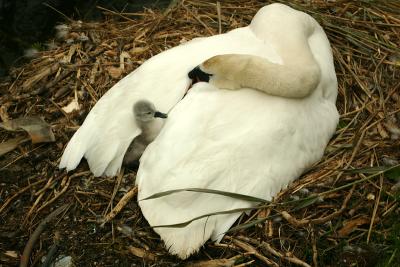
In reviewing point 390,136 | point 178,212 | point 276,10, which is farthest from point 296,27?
point 178,212

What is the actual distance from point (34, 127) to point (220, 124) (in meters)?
1.70

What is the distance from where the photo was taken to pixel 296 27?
504 cm

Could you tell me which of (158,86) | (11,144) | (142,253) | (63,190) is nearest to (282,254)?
(142,253)

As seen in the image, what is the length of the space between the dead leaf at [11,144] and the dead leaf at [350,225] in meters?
2.58

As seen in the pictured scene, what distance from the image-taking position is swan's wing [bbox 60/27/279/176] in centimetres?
465

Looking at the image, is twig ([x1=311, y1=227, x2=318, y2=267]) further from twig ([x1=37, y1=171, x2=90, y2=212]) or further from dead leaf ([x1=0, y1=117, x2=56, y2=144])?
dead leaf ([x1=0, y1=117, x2=56, y2=144])

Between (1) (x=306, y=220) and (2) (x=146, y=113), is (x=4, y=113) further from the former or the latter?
(1) (x=306, y=220)

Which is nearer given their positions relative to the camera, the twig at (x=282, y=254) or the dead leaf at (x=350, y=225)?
the twig at (x=282, y=254)

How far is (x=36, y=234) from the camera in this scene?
4477 millimetres

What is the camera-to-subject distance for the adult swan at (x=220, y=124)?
4188 mm

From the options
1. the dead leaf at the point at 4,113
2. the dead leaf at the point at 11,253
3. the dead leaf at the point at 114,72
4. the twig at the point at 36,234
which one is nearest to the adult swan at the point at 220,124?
the twig at the point at 36,234

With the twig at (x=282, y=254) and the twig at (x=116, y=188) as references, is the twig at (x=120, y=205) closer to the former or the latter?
the twig at (x=116, y=188)

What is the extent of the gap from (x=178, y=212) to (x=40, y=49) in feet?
10.5

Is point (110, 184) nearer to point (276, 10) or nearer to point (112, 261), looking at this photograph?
point (112, 261)
